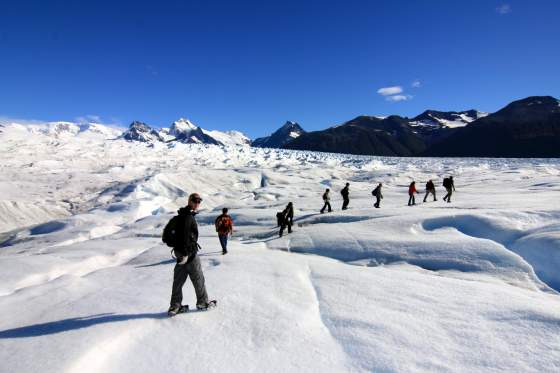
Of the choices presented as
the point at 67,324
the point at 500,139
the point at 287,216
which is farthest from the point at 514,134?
the point at 67,324

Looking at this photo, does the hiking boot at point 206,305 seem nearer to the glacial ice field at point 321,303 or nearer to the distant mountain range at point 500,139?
the glacial ice field at point 321,303

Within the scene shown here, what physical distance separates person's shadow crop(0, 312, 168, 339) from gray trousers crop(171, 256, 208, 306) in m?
0.37

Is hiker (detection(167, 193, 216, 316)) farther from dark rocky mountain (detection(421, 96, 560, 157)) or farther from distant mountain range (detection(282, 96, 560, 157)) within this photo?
dark rocky mountain (detection(421, 96, 560, 157))

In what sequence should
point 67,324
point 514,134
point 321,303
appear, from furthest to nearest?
point 514,134 → point 321,303 → point 67,324

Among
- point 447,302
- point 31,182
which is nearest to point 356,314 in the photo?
point 447,302

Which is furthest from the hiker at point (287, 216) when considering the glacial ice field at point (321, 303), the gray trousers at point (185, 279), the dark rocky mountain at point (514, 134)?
the dark rocky mountain at point (514, 134)

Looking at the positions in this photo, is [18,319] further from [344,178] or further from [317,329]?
[344,178]

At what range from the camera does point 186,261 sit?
561 centimetres

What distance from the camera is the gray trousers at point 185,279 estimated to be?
5.60 metres

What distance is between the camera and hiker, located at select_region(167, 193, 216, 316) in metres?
5.52

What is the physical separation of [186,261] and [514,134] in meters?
198

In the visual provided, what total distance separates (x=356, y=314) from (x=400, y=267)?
16.5 feet

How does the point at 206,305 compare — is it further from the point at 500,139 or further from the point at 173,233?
the point at 500,139

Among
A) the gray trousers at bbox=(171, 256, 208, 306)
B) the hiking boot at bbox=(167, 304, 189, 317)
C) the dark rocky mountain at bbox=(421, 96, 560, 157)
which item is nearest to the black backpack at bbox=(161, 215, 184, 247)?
the gray trousers at bbox=(171, 256, 208, 306)
